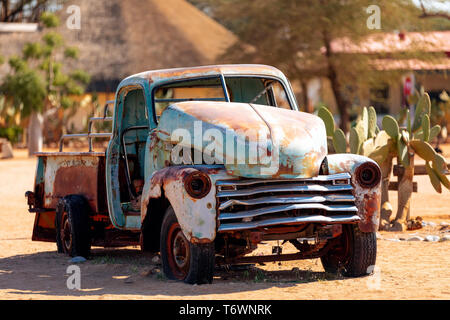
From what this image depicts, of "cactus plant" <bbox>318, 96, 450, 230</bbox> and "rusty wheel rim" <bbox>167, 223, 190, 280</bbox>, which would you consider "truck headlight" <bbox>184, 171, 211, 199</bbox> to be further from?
"cactus plant" <bbox>318, 96, 450, 230</bbox>

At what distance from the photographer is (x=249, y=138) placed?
700cm

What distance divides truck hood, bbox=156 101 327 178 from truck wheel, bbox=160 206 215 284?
2.09 ft

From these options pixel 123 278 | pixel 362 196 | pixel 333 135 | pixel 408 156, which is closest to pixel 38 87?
pixel 333 135

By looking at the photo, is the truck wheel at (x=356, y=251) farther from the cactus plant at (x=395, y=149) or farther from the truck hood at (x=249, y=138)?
the cactus plant at (x=395, y=149)

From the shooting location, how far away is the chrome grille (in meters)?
6.74

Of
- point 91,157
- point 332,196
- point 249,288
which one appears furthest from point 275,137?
point 91,157

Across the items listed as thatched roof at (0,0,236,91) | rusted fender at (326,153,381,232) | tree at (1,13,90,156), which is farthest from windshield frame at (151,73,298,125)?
thatched roof at (0,0,236,91)

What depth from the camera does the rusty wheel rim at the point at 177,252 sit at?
7105mm

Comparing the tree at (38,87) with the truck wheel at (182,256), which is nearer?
the truck wheel at (182,256)

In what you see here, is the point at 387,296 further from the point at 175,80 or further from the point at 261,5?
the point at 261,5

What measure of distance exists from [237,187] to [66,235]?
11.3 ft

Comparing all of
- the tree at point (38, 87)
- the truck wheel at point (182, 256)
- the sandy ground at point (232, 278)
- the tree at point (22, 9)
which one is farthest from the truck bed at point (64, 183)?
the tree at point (22, 9)

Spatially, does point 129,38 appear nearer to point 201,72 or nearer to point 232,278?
point 201,72
